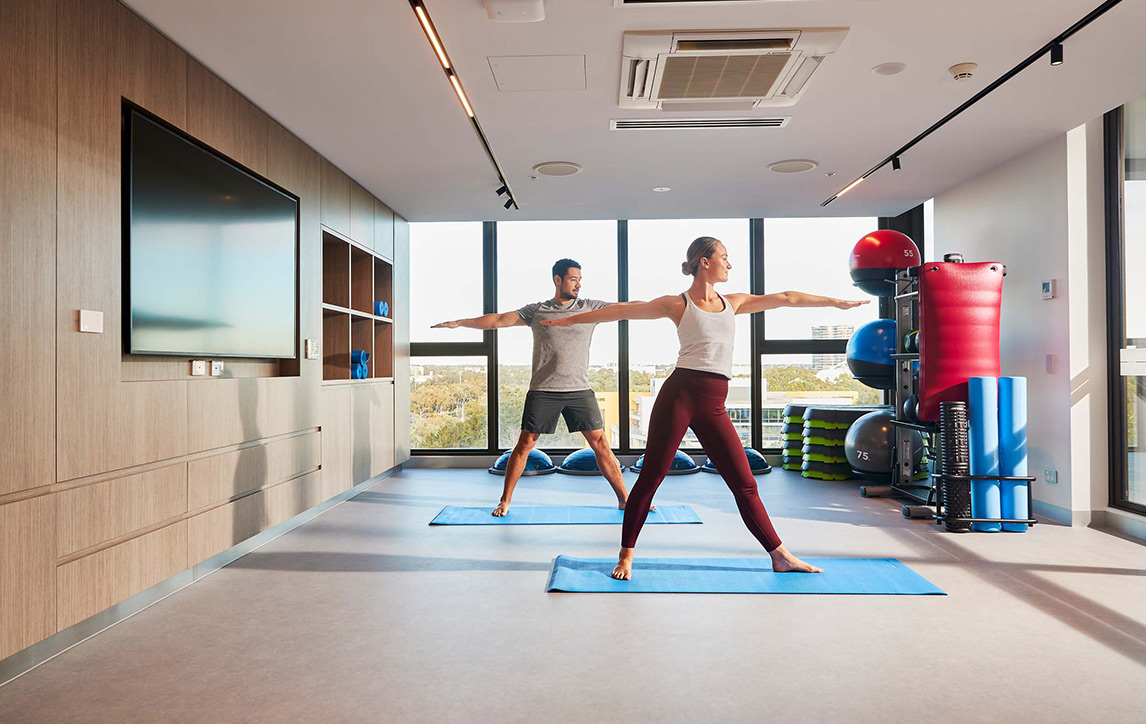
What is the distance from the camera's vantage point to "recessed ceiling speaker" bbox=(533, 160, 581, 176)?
17.0 feet

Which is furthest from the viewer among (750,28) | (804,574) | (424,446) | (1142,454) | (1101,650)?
(424,446)

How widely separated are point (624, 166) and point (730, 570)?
305 centimetres

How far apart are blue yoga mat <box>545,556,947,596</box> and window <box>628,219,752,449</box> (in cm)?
392

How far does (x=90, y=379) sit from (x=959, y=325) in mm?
4537

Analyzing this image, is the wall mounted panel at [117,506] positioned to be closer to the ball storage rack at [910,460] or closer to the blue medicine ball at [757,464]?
the ball storage rack at [910,460]

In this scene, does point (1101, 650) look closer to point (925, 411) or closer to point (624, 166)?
point (925, 411)

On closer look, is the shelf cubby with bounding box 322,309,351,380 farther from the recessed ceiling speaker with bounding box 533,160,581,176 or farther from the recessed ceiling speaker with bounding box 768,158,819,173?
the recessed ceiling speaker with bounding box 768,158,819,173

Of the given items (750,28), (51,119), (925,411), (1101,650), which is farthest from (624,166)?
(1101,650)

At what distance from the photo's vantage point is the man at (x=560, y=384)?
4789 mm

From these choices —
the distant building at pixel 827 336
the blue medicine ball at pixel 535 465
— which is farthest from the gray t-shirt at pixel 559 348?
the distant building at pixel 827 336

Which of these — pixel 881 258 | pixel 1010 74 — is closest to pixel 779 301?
pixel 1010 74

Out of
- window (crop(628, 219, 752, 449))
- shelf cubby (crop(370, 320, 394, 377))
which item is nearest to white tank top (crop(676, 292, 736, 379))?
shelf cubby (crop(370, 320, 394, 377))

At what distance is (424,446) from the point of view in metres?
7.54

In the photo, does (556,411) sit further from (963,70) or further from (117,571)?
(963,70)
